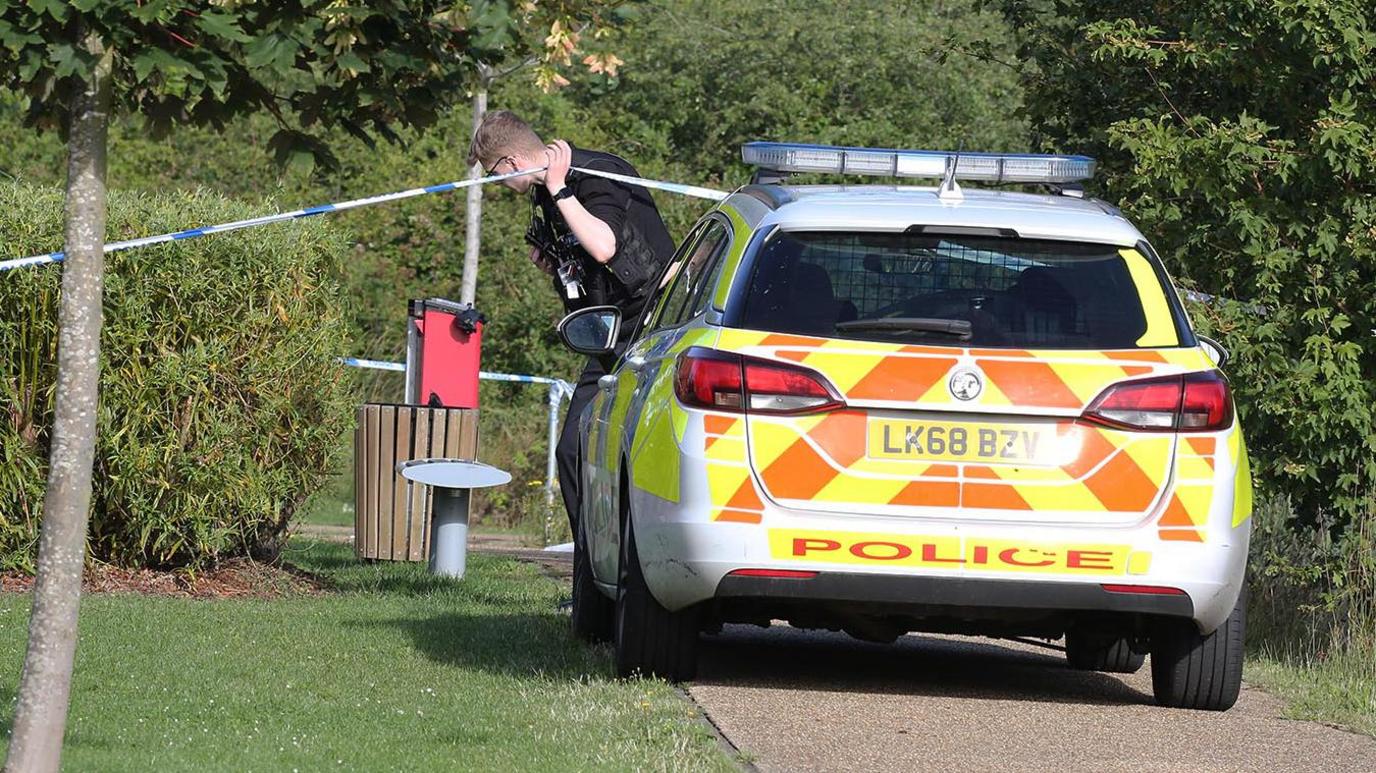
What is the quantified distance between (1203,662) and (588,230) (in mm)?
3053

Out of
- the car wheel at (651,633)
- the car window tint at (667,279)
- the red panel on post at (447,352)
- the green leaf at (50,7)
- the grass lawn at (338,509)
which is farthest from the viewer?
the grass lawn at (338,509)

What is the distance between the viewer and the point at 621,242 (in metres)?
8.95

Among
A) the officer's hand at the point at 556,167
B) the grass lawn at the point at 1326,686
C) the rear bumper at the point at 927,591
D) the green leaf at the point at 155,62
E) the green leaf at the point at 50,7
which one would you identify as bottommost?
the grass lawn at the point at 1326,686

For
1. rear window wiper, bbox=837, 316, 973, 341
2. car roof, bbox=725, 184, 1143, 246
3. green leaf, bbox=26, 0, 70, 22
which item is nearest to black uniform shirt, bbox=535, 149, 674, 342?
car roof, bbox=725, 184, 1143, 246

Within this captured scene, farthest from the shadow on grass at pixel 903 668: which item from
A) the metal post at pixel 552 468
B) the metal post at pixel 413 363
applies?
the metal post at pixel 552 468

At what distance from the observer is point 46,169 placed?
24.8m

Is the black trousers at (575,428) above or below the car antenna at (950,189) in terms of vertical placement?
below

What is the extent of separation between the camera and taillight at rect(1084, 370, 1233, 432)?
6.45m

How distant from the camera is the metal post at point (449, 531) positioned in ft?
35.3

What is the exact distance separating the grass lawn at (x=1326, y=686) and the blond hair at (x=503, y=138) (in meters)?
3.41

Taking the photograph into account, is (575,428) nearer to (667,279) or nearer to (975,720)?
(667,279)

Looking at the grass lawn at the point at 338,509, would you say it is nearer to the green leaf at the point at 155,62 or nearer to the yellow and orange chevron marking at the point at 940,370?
the yellow and orange chevron marking at the point at 940,370

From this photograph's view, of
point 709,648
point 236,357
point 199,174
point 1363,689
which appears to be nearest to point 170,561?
point 236,357

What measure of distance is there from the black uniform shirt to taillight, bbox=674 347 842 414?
2.39 metres
